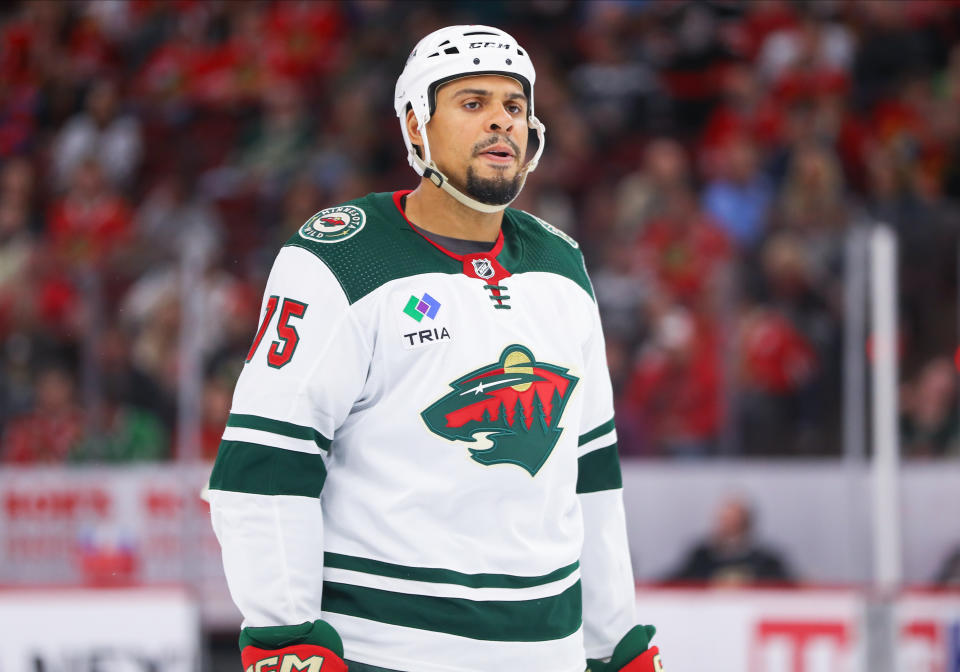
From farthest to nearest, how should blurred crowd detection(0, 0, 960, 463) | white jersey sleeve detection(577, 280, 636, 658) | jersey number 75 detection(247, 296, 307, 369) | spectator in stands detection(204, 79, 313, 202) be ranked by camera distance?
1. spectator in stands detection(204, 79, 313, 202)
2. blurred crowd detection(0, 0, 960, 463)
3. white jersey sleeve detection(577, 280, 636, 658)
4. jersey number 75 detection(247, 296, 307, 369)

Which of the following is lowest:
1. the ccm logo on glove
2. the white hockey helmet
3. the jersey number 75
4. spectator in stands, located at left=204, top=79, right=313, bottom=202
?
the ccm logo on glove

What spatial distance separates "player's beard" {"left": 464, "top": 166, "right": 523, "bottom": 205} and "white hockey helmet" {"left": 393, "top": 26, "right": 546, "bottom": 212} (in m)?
0.02

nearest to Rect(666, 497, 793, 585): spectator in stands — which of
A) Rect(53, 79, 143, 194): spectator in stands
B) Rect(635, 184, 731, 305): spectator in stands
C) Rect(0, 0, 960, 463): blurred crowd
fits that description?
Rect(0, 0, 960, 463): blurred crowd

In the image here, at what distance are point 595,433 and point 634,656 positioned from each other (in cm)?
41

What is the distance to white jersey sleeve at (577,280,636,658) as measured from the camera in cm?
258

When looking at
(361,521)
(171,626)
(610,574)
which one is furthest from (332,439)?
(171,626)

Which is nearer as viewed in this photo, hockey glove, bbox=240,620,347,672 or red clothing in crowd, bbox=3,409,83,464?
hockey glove, bbox=240,620,347,672

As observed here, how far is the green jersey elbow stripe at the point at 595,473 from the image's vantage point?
2.61 meters

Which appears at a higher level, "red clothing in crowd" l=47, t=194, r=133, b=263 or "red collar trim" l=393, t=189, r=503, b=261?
"red clothing in crowd" l=47, t=194, r=133, b=263

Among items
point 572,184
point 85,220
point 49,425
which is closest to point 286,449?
point 49,425

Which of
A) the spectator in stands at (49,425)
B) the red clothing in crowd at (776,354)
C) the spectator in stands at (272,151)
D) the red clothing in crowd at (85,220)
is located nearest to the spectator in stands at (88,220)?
the red clothing in crowd at (85,220)

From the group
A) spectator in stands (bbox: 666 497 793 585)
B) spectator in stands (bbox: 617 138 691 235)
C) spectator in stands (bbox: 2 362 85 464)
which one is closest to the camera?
spectator in stands (bbox: 666 497 793 585)

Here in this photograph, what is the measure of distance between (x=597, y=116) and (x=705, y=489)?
130 inches

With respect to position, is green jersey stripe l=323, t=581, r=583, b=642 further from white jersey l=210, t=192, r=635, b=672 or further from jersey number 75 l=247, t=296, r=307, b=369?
jersey number 75 l=247, t=296, r=307, b=369
